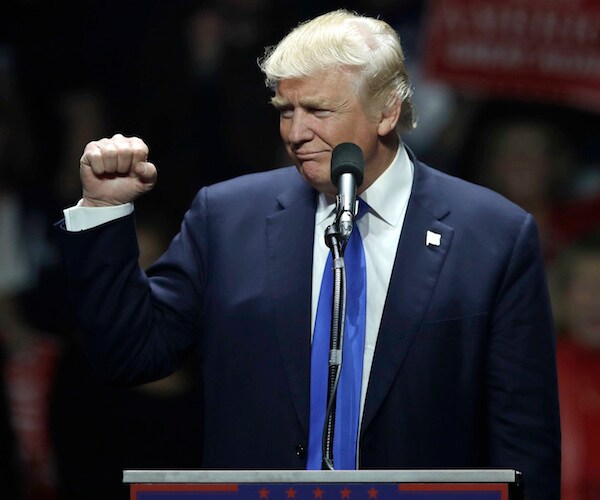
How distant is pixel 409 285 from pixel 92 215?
0.58m

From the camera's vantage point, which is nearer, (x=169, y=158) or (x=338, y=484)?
(x=338, y=484)

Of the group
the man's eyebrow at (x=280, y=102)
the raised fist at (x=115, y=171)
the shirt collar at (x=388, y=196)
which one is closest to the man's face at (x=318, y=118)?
the man's eyebrow at (x=280, y=102)

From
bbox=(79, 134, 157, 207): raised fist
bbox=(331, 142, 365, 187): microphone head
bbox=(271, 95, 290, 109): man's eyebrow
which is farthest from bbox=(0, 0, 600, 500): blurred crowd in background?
bbox=(331, 142, 365, 187): microphone head

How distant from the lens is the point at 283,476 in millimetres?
1614

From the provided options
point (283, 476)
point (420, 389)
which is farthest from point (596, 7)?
point (283, 476)

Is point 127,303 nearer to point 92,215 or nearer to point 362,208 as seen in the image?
point 92,215

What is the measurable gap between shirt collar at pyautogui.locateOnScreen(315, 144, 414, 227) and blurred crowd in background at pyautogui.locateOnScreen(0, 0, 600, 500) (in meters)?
1.75

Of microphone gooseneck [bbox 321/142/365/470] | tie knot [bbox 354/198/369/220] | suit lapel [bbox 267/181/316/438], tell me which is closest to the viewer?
microphone gooseneck [bbox 321/142/365/470]

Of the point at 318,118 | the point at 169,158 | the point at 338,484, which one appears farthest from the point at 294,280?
the point at 169,158

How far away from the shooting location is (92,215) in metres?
2.11

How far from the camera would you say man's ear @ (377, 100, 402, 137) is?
7.49 ft

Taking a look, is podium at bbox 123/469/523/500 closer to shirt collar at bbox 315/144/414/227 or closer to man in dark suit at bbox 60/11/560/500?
man in dark suit at bbox 60/11/560/500

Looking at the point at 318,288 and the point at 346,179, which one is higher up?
the point at 346,179

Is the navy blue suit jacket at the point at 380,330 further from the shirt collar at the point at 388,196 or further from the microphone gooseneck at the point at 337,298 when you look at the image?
the microphone gooseneck at the point at 337,298
